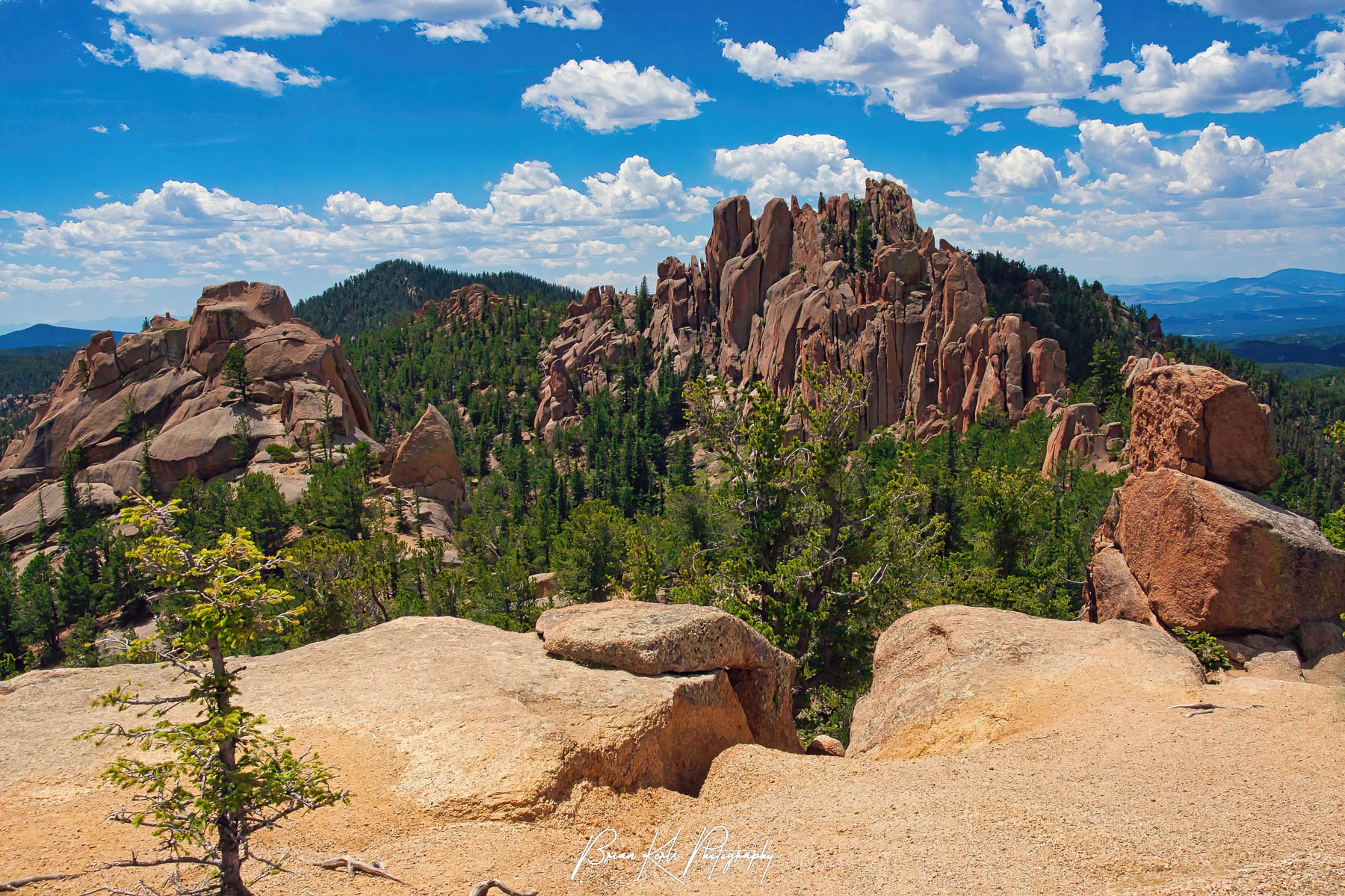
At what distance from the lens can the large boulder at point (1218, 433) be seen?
18.7 metres

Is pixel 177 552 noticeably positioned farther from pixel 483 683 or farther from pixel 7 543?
pixel 7 543

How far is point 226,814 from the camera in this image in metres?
6.69

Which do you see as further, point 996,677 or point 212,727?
point 996,677

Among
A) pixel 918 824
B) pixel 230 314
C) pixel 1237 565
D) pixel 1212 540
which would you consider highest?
pixel 230 314

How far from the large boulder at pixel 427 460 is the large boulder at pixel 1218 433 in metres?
57.5

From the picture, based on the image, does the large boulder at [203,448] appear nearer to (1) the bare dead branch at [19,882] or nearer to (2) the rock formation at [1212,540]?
(1) the bare dead branch at [19,882]

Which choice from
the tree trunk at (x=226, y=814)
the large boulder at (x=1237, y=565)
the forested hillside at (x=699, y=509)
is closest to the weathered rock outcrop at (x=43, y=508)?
the forested hillside at (x=699, y=509)

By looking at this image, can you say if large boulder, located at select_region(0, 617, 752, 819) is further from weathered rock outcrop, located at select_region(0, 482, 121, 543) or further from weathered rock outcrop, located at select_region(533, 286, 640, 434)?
weathered rock outcrop, located at select_region(533, 286, 640, 434)

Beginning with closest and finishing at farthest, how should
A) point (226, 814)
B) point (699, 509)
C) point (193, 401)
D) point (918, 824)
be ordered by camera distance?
point (226, 814) < point (918, 824) < point (699, 509) < point (193, 401)

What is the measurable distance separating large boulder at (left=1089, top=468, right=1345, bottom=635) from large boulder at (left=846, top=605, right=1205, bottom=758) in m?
1.89

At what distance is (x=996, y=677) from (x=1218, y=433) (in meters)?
9.73

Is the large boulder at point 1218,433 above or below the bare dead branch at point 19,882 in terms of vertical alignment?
above

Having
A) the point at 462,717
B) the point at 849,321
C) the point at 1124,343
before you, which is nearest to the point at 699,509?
the point at 462,717

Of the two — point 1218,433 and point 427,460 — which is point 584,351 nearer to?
point 427,460
